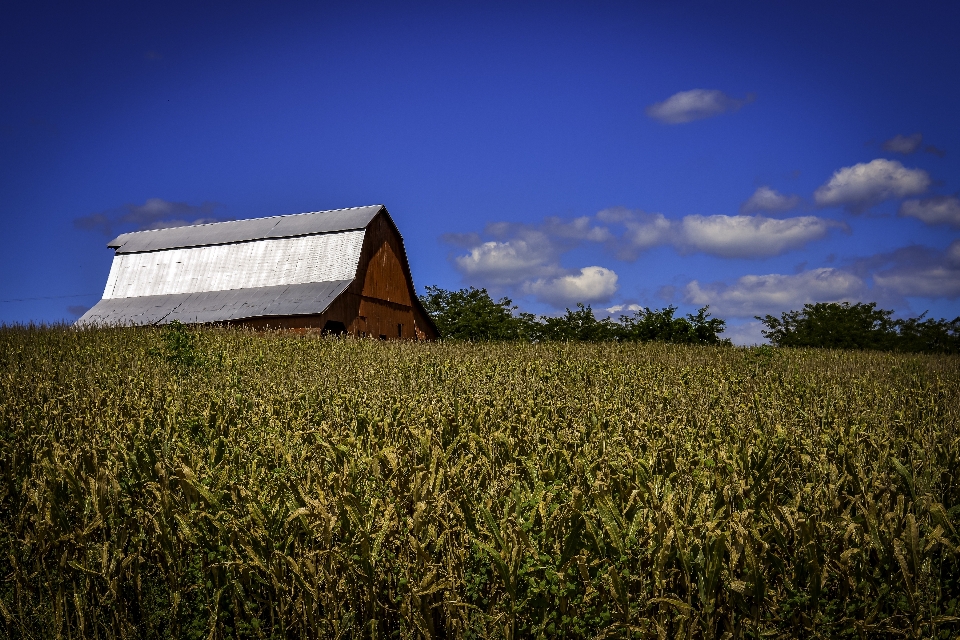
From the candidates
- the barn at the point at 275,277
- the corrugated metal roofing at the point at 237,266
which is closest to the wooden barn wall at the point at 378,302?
A: the barn at the point at 275,277

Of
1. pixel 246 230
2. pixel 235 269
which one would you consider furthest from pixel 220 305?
pixel 246 230

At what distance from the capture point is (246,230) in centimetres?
3125

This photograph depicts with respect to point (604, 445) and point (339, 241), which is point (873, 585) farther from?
point (339, 241)

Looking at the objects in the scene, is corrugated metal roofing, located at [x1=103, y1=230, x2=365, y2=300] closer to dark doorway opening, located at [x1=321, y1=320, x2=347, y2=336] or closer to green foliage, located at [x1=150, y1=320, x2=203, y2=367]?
dark doorway opening, located at [x1=321, y1=320, x2=347, y2=336]

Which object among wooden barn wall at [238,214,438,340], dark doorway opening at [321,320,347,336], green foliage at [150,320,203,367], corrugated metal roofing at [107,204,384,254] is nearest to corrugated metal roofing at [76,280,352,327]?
wooden barn wall at [238,214,438,340]

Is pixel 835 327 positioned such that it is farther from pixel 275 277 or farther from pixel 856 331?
pixel 275 277

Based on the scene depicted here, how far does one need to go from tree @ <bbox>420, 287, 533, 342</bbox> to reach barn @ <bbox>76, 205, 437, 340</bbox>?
4.57 m

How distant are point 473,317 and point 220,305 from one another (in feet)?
48.4

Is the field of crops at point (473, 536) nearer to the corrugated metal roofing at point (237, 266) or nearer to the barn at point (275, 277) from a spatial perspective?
the barn at point (275, 277)

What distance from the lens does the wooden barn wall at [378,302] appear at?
26062mm

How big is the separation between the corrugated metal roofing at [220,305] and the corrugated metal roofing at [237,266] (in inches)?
17.9

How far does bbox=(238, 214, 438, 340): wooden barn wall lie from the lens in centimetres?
2606

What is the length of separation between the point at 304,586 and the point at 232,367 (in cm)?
919

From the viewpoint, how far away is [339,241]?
28.5 m
